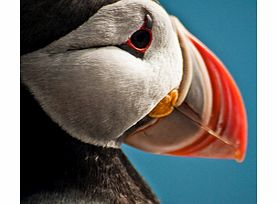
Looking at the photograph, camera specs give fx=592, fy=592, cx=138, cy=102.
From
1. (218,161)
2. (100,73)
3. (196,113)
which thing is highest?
(100,73)

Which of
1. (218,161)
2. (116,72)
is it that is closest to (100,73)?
(116,72)

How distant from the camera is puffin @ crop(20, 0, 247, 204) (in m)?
1.45

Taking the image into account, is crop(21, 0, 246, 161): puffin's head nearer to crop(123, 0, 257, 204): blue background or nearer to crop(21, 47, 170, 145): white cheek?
crop(21, 47, 170, 145): white cheek

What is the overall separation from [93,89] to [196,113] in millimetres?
327

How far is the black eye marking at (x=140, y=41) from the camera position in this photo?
1498 millimetres

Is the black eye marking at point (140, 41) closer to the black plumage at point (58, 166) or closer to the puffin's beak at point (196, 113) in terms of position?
the puffin's beak at point (196, 113)

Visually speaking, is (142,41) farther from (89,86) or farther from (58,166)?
(58,166)

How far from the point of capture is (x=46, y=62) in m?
1.46

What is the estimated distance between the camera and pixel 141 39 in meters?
1.51

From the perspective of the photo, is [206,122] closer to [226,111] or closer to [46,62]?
[226,111]

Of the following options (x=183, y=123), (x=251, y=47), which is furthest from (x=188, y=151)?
(x=251, y=47)

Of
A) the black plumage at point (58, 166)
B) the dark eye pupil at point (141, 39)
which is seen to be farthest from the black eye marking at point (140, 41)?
the black plumage at point (58, 166)

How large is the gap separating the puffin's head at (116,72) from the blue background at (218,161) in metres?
0.11
